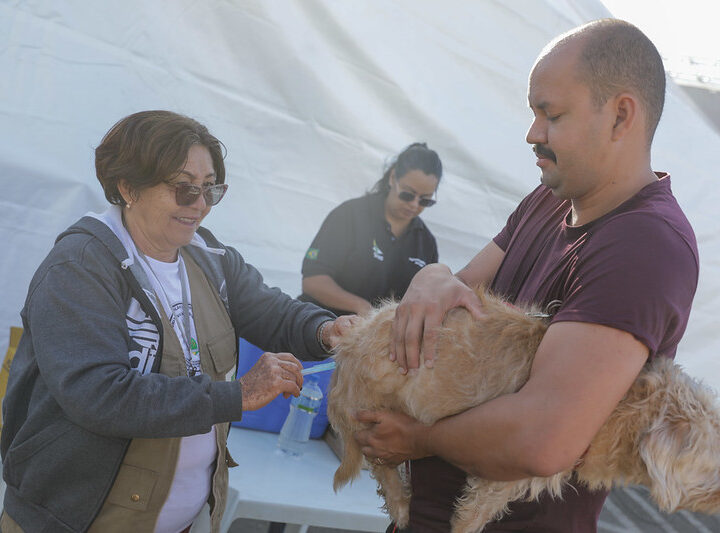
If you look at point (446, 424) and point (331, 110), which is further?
point (331, 110)

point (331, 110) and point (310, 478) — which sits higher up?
point (331, 110)

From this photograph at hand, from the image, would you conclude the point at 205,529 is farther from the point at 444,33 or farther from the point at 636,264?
the point at 444,33

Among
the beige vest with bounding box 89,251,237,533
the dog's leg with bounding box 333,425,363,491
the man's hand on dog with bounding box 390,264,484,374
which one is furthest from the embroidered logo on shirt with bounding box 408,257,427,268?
the man's hand on dog with bounding box 390,264,484,374

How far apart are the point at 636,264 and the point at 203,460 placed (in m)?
A: 1.54

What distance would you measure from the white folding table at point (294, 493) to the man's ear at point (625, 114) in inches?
69.9

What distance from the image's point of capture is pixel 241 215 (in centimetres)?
443

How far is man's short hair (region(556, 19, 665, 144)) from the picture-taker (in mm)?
1360

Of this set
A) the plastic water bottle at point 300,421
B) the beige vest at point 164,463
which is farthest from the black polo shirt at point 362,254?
the beige vest at point 164,463

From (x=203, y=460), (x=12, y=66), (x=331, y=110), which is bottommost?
(x=203, y=460)

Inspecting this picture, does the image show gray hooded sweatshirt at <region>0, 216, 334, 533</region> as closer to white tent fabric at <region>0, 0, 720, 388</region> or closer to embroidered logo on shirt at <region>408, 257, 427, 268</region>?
white tent fabric at <region>0, 0, 720, 388</region>

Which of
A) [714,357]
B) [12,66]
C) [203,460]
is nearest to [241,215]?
[12,66]

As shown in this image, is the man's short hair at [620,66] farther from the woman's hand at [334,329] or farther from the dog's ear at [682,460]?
the woman's hand at [334,329]

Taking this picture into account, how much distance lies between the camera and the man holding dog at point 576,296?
1.22 m

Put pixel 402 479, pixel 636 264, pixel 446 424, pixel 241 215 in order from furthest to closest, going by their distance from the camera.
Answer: pixel 241 215
pixel 402 479
pixel 446 424
pixel 636 264
